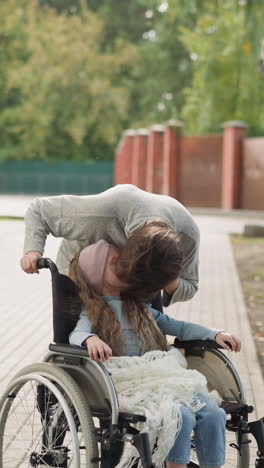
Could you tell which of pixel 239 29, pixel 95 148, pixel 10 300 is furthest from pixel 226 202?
pixel 95 148

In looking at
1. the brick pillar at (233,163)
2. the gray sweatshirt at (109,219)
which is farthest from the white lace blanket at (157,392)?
the brick pillar at (233,163)

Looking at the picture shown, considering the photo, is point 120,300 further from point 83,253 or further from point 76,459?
point 76,459

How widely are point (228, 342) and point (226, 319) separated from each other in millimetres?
5688

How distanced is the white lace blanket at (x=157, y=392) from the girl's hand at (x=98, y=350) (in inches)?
3.7

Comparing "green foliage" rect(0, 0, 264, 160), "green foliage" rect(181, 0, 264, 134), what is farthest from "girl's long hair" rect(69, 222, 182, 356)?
"green foliage" rect(0, 0, 264, 160)

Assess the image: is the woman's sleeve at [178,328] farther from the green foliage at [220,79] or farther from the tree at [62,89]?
the tree at [62,89]

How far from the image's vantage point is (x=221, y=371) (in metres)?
3.96

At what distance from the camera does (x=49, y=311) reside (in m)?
9.91

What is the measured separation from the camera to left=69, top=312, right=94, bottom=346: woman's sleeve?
364cm

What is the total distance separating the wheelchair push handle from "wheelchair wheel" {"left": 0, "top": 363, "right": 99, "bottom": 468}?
344 millimetres

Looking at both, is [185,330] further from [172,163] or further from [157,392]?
[172,163]

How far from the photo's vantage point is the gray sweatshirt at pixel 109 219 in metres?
3.88

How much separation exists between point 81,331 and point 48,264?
0.96 feet

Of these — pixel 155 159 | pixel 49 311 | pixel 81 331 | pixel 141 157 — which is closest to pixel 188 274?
pixel 81 331
